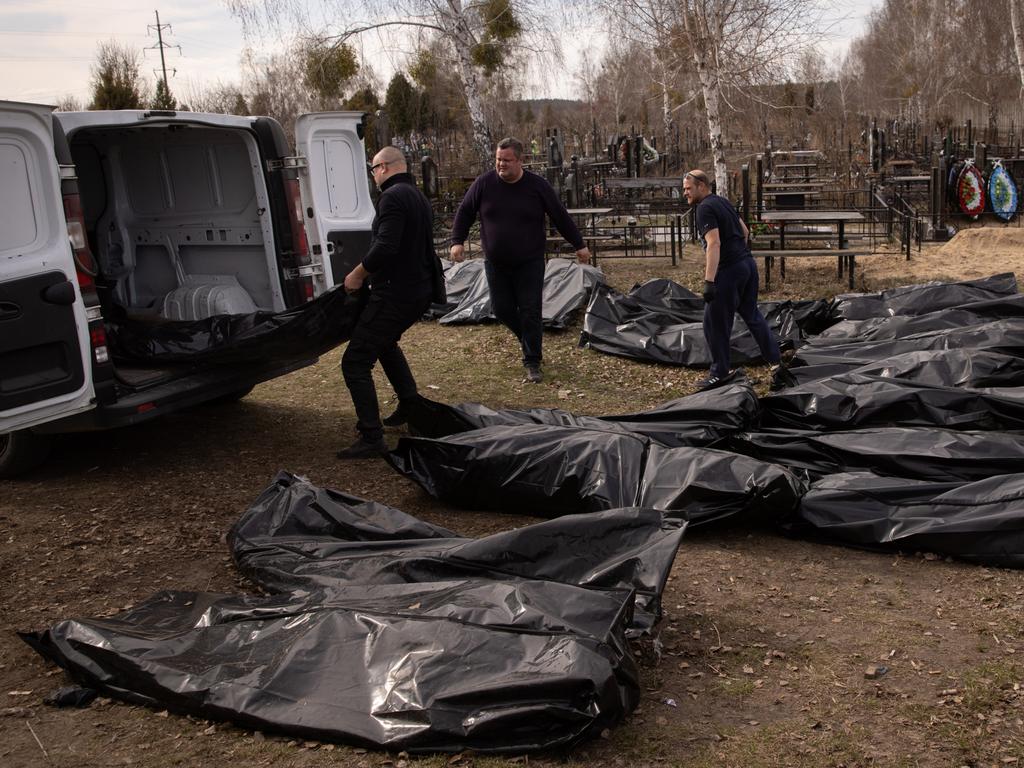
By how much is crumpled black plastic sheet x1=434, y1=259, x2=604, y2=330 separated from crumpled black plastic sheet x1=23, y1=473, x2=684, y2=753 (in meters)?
5.62

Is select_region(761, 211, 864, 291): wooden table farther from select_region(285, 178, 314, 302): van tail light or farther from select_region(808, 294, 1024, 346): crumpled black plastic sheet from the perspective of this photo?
select_region(285, 178, 314, 302): van tail light

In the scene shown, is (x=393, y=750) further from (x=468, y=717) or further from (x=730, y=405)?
(x=730, y=405)

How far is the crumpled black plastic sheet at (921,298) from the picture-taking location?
8.23 metres

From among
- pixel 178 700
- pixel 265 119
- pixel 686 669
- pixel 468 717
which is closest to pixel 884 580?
pixel 686 669

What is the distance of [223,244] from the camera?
6609mm

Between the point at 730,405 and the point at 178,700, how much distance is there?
3.35m

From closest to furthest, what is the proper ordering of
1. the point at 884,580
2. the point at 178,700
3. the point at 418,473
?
the point at 178,700
the point at 884,580
the point at 418,473

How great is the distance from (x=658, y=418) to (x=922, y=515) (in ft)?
5.18

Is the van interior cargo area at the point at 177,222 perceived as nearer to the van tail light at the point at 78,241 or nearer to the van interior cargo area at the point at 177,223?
the van interior cargo area at the point at 177,223

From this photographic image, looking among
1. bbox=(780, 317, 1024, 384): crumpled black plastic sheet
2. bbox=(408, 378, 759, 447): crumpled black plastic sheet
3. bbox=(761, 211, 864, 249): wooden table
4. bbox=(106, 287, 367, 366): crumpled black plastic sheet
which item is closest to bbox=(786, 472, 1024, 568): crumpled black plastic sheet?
bbox=(408, 378, 759, 447): crumpled black plastic sheet

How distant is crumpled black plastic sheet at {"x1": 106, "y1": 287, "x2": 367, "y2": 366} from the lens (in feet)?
18.6

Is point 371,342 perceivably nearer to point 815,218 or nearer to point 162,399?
point 162,399

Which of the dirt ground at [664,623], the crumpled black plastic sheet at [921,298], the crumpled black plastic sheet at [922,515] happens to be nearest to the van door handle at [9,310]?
the dirt ground at [664,623]

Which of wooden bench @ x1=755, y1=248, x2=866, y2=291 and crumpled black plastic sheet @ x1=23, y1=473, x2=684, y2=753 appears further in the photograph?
wooden bench @ x1=755, y1=248, x2=866, y2=291
